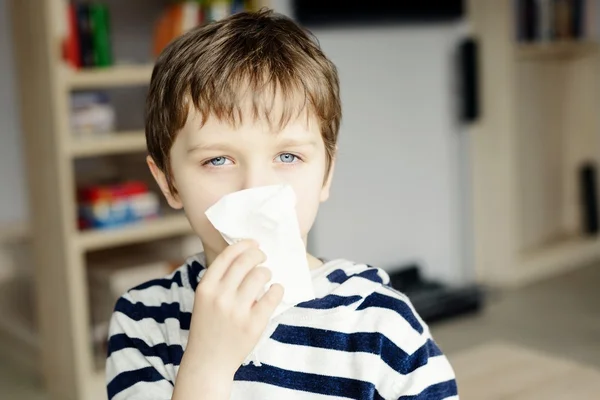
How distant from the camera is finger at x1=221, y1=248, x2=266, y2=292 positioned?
831mm

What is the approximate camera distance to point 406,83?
356 cm

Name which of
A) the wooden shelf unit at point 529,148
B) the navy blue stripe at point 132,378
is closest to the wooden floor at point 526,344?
the wooden shelf unit at point 529,148

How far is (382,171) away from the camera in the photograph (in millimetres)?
3520

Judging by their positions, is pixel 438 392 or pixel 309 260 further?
pixel 309 260

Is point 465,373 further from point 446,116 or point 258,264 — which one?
point 446,116

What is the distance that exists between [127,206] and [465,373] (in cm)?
169

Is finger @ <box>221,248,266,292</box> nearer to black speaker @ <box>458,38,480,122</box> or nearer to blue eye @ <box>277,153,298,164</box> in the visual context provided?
blue eye @ <box>277,153,298,164</box>

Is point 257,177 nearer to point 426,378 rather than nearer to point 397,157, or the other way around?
point 426,378

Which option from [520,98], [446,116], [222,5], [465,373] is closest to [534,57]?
[520,98]

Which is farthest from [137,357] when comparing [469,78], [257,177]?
[469,78]

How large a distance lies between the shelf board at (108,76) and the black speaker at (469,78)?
160 centimetres

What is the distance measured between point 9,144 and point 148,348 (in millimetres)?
3342

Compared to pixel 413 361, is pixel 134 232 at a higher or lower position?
lower

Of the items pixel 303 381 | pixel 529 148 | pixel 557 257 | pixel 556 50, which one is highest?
pixel 556 50
